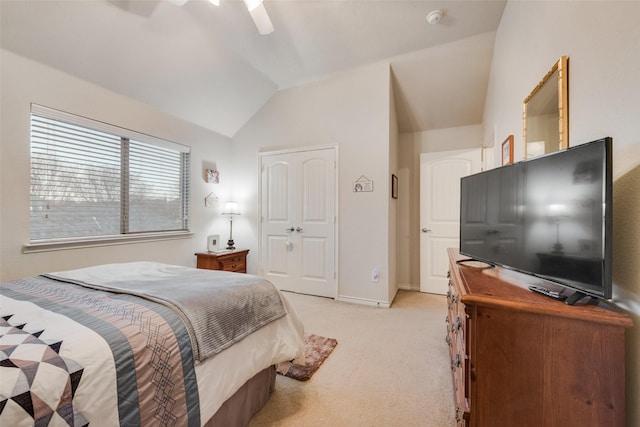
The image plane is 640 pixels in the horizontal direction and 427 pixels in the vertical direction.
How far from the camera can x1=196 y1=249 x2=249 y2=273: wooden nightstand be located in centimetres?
337

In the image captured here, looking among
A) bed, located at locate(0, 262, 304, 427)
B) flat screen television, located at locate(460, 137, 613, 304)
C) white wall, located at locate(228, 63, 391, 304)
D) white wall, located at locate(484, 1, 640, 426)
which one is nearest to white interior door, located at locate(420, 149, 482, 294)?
white wall, located at locate(228, 63, 391, 304)

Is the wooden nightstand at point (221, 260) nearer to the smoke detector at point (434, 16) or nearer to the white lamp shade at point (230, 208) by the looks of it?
the white lamp shade at point (230, 208)

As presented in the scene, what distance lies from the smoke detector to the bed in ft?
9.29

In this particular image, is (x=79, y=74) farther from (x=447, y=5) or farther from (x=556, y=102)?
(x=556, y=102)

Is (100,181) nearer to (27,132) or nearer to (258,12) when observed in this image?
(27,132)

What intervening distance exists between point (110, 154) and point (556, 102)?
373 cm

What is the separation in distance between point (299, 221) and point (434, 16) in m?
2.71

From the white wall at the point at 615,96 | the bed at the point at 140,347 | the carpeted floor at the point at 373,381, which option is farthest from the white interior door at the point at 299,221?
the white wall at the point at 615,96

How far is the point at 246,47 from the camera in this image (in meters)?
2.94

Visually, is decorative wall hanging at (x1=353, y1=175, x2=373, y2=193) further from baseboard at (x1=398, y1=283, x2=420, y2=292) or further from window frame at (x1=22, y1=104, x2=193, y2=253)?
window frame at (x1=22, y1=104, x2=193, y2=253)

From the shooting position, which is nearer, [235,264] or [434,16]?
[434,16]

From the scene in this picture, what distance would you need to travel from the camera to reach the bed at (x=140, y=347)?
0.70 m

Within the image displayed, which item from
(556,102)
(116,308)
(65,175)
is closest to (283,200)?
(65,175)

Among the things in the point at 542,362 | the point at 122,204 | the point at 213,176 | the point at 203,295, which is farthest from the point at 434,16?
the point at 122,204
